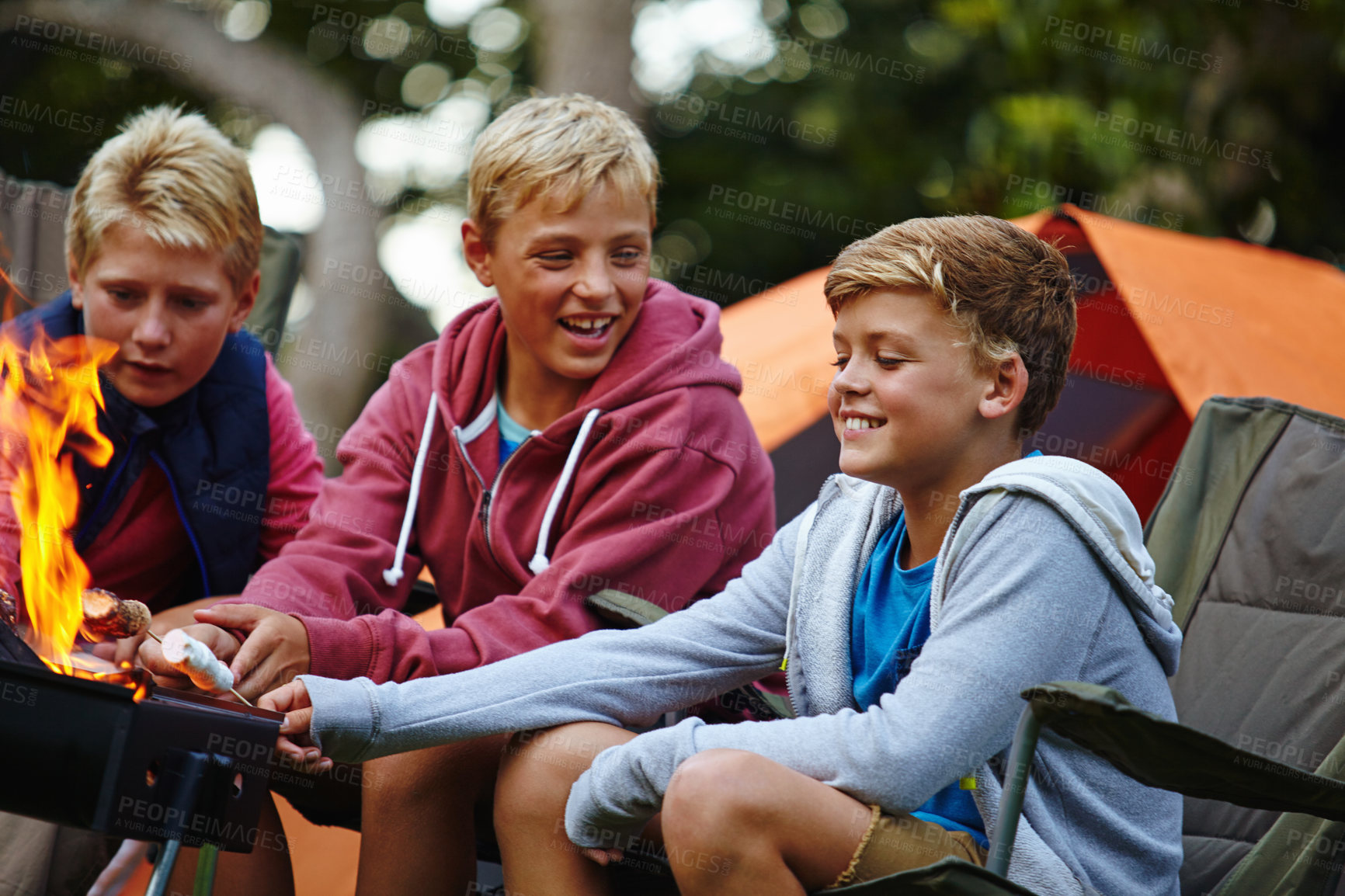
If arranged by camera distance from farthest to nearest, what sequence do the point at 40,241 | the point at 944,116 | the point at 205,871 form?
1. the point at 944,116
2. the point at 40,241
3. the point at 205,871

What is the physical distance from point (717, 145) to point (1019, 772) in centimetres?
857

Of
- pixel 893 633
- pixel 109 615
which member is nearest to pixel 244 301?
pixel 109 615

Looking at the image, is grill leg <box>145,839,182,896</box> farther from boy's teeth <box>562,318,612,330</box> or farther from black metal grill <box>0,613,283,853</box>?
boy's teeth <box>562,318,612,330</box>

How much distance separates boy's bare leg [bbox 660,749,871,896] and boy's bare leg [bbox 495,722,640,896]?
182mm

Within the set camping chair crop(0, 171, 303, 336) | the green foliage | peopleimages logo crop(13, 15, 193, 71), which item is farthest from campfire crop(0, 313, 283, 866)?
peopleimages logo crop(13, 15, 193, 71)

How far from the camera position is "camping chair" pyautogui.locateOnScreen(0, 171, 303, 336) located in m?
2.72

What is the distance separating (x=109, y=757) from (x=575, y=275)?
3.32 ft

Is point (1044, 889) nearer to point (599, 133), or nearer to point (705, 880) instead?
point (705, 880)

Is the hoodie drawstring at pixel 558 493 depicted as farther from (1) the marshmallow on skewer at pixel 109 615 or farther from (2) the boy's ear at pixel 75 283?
(2) the boy's ear at pixel 75 283

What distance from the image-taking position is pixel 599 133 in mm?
1946

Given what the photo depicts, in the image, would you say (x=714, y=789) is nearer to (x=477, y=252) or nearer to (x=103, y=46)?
(x=477, y=252)

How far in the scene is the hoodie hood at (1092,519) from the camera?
129 cm

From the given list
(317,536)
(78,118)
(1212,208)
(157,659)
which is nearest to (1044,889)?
(157,659)

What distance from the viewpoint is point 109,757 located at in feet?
3.80
